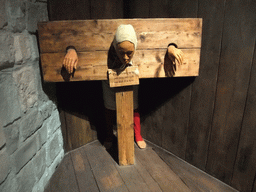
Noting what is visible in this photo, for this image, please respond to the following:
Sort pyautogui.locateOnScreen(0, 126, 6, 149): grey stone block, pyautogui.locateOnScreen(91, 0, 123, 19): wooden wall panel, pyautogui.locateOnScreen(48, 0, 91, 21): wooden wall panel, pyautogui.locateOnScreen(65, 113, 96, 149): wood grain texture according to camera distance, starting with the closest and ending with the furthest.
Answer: pyautogui.locateOnScreen(0, 126, 6, 149): grey stone block < pyautogui.locateOnScreen(48, 0, 91, 21): wooden wall panel < pyautogui.locateOnScreen(91, 0, 123, 19): wooden wall panel < pyautogui.locateOnScreen(65, 113, 96, 149): wood grain texture

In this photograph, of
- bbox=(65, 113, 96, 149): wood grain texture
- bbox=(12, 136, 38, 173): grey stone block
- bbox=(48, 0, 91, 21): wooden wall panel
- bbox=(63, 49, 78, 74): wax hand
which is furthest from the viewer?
bbox=(65, 113, 96, 149): wood grain texture

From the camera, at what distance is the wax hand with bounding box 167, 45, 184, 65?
1.32 metres

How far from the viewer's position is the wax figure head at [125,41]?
120cm

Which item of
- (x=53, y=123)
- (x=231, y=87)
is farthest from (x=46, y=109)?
(x=231, y=87)

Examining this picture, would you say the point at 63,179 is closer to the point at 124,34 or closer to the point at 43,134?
the point at 43,134

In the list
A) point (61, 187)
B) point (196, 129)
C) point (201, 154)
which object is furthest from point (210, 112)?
point (61, 187)

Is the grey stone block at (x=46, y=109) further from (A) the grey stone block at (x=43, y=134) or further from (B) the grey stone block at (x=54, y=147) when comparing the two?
(B) the grey stone block at (x=54, y=147)

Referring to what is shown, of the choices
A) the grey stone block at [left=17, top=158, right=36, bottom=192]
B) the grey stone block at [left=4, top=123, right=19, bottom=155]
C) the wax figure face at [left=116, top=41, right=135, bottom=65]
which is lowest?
the grey stone block at [left=17, top=158, right=36, bottom=192]

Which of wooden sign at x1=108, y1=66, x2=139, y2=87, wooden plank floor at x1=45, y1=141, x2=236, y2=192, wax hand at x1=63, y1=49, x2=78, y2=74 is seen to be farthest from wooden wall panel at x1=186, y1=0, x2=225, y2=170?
wax hand at x1=63, y1=49, x2=78, y2=74

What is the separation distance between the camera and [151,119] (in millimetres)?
1942

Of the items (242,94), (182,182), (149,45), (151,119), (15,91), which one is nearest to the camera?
(15,91)

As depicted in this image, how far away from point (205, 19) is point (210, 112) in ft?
2.19

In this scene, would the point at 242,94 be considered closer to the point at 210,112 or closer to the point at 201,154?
the point at 210,112

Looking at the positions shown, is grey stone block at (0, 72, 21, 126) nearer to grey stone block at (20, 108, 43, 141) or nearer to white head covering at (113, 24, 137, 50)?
grey stone block at (20, 108, 43, 141)
